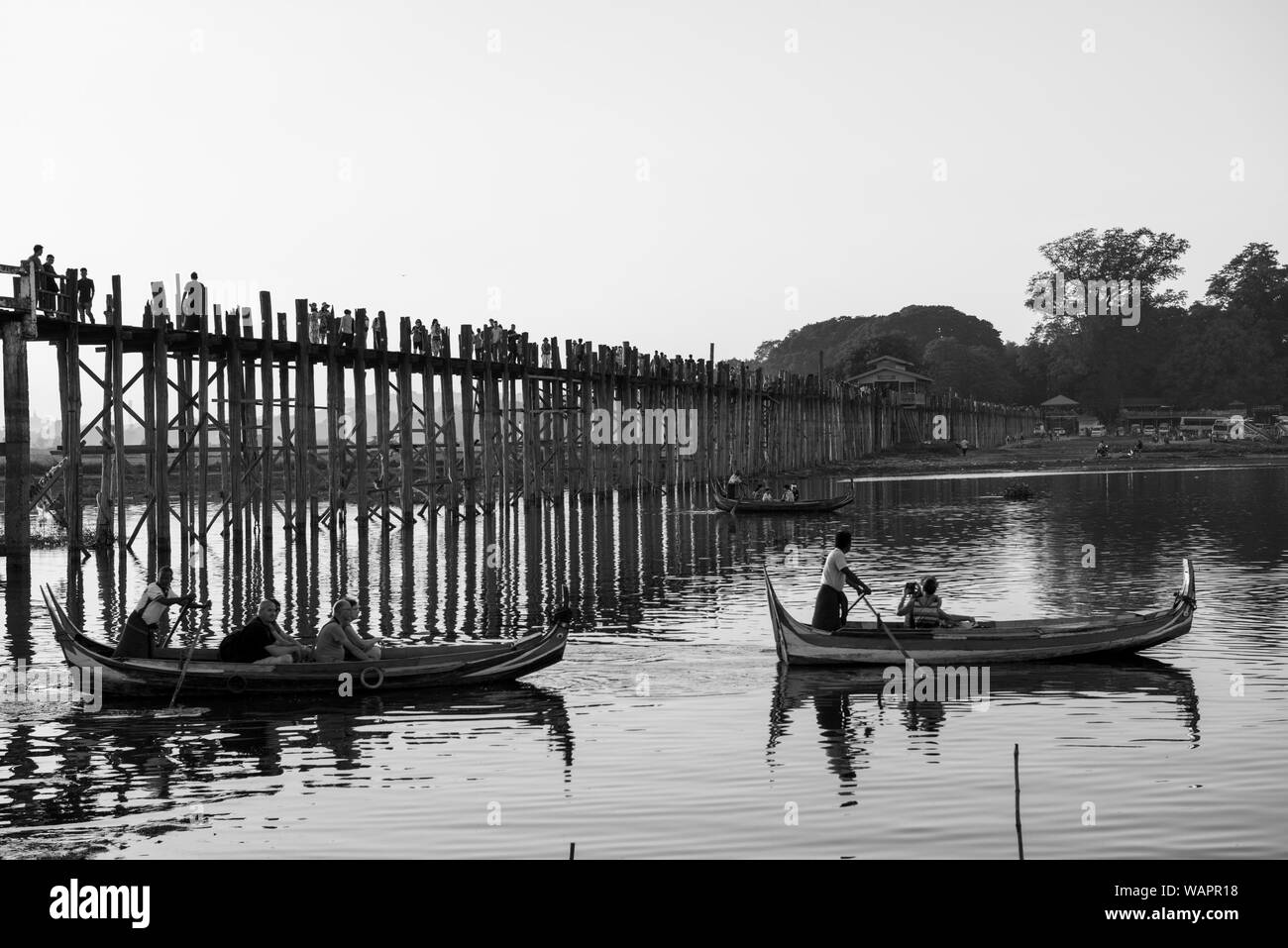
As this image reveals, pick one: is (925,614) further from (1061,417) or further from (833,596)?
(1061,417)

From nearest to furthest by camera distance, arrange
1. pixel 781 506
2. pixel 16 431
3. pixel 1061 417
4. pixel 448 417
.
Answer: pixel 16 431 → pixel 448 417 → pixel 781 506 → pixel 1061 417

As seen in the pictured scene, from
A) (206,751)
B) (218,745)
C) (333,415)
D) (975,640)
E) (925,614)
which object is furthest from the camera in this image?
(333,415)

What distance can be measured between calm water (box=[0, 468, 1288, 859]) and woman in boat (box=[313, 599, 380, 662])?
68cm

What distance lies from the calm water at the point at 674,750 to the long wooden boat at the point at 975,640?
0.89 ft

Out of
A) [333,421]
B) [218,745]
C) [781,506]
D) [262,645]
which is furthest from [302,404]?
[218,745]

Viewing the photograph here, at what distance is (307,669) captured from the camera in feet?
57.5

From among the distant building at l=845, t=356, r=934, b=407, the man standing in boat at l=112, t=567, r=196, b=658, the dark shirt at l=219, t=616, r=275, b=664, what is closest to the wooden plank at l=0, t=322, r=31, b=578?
the man standing in boat at l=112, t=567, r=196, b=658

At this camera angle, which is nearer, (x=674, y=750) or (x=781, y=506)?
(x=674, y=750)

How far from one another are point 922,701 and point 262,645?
777cm

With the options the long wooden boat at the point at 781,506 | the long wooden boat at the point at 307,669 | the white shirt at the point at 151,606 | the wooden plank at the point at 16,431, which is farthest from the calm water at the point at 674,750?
the long wooden boat at the point at 781,506

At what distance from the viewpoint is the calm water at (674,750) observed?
462 inches

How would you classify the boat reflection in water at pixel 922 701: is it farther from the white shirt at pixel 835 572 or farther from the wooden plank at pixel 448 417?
the wooden plank at pixel 448 417

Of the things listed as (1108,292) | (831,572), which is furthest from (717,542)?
(1108,292)
